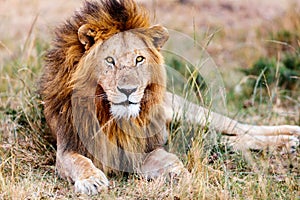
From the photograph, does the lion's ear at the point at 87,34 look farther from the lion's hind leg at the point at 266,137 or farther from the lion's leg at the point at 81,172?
the lion's hind leg at the point at 266,137

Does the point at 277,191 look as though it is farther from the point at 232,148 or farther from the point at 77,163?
the point at 77,163

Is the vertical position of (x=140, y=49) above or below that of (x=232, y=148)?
above

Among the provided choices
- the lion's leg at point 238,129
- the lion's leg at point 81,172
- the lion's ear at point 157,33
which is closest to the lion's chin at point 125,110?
the lion's leg at point 81,172

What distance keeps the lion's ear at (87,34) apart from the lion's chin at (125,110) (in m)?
0.45

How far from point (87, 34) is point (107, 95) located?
16.6 inches

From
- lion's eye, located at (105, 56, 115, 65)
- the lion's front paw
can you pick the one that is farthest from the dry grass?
lion's eye, located at (105, 56, 115, 65)

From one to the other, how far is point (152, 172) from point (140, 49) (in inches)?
32.8

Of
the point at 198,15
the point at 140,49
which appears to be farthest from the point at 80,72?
the point at 198,15

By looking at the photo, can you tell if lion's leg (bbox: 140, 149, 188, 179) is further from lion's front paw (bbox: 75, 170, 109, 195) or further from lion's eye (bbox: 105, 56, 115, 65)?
lion's eye (bbox: 105, 56, 115, 65)

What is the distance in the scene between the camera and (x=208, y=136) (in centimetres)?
475

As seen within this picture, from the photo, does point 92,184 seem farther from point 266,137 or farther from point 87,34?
point 266,137

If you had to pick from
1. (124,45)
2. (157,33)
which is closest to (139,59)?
(124,45)

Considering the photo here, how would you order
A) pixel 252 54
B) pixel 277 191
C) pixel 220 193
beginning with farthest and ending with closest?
pixel 252 54 < pixel 277 191 < pixel 220 193

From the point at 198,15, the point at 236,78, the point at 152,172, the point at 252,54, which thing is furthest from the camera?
the point at 198,15
